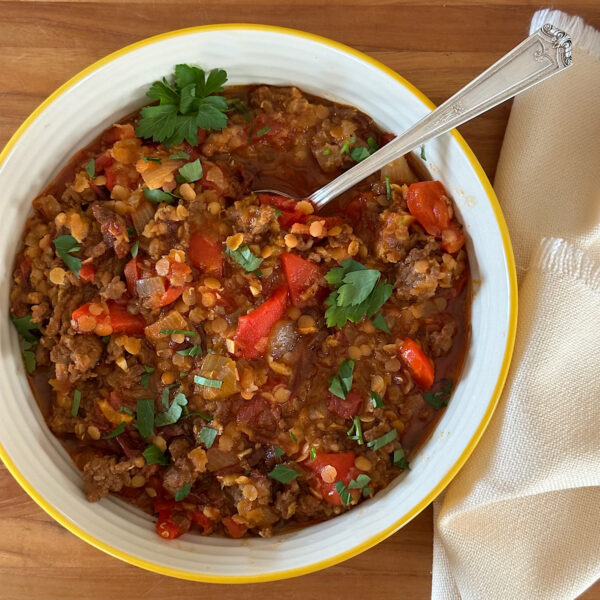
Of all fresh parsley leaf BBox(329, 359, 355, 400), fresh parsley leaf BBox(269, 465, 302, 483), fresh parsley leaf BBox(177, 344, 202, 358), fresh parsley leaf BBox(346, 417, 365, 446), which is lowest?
fresh parsley leaf BBox(269, 465, 302, 483)

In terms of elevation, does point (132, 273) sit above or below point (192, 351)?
above

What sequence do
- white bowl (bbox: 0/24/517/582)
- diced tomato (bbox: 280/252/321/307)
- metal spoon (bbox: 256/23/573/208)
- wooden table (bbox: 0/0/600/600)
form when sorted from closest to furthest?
metal spoon (bbox: 256/23/573/208) < white bowl (bbox: 0/24/517/582) < diced tomato (bbox: 280/252/321/307) < wooden table (bbox: 0/0/600/600)

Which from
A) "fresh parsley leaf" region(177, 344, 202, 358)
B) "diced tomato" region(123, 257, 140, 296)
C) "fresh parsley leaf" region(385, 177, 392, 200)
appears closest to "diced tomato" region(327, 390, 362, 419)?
"fresh parsley leaf" region(177, 344, 202, 358)

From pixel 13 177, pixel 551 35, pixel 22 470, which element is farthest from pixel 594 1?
pixel 22 470

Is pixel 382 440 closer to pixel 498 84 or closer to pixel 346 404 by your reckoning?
pixel 346 404

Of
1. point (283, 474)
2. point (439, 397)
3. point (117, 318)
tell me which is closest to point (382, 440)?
point (439, 397)

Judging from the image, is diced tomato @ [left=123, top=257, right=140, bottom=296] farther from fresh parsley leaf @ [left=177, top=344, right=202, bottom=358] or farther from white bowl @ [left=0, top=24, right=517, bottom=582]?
white bowl @ [left=0, top=24, right=517, bottom=582]
